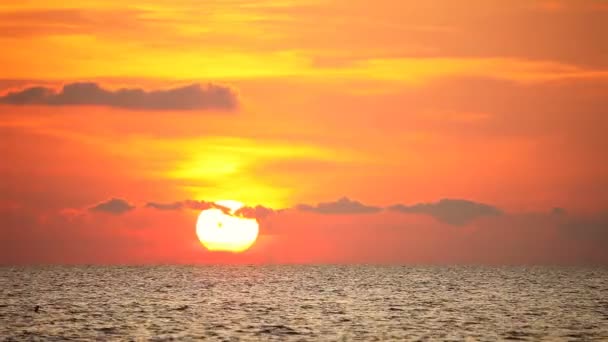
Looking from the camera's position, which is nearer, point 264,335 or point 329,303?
point 264,335

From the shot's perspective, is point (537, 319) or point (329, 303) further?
point (329, 303)

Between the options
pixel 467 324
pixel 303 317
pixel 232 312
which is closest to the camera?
pixel 467 324

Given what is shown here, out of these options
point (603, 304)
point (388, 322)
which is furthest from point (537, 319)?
point (603, 304)

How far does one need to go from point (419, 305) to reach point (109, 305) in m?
44.6

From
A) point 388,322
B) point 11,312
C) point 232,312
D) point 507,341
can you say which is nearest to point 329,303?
point 232,312

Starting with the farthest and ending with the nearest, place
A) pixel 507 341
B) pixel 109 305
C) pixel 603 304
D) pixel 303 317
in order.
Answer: pixel 603 304
pixel 109 305
pixel 303 317
pixel 507 341

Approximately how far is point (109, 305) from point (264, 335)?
4904 cm

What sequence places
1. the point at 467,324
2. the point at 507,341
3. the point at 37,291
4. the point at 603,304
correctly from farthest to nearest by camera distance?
the point at 37,291
the point at 603,304
the point at 467,324
the point at 507,341

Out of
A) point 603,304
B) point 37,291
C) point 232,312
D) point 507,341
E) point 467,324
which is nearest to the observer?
point 507,341

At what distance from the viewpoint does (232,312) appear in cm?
11969

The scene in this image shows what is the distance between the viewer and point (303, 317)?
111938 millimetres

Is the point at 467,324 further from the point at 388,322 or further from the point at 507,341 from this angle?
the point at 507,341

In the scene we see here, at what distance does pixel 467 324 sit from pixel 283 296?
60160 millimetres

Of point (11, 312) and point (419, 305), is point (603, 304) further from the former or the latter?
point (11, 312)
